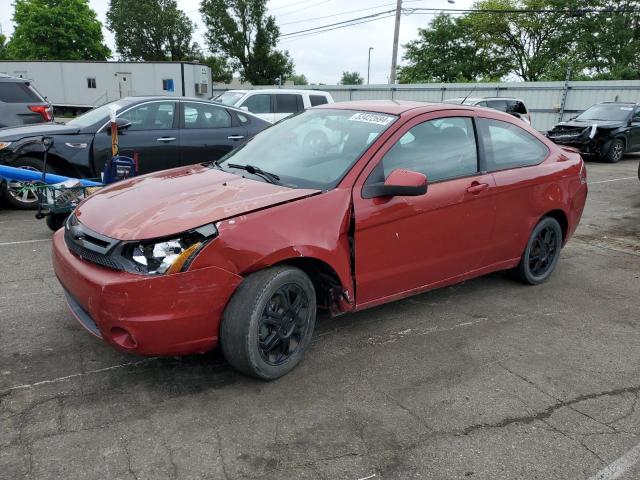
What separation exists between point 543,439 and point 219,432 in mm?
1650

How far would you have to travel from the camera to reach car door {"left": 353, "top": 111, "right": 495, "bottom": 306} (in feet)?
11.5

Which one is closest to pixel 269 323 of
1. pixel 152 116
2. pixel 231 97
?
pixel 152 116

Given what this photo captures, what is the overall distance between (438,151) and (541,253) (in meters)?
1.72

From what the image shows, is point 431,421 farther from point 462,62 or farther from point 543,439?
point 462,62

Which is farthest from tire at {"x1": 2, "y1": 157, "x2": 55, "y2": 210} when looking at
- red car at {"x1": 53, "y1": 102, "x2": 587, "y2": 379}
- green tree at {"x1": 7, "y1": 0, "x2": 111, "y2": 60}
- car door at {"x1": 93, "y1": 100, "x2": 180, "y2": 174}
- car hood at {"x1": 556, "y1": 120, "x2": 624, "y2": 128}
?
green tree at {"x1": 7, "y1": 0, "x2": 111, "y2": 60}

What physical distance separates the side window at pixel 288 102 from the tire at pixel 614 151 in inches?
339

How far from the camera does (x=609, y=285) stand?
520 centimetres

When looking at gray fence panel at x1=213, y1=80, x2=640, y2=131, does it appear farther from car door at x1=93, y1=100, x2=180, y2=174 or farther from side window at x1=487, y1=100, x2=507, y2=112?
car door at x1=93, y1=100, x2=180, y2=174

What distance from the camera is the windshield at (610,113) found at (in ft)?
50.4

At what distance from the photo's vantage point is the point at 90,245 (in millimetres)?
2998

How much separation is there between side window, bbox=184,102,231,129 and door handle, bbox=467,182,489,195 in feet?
17.1

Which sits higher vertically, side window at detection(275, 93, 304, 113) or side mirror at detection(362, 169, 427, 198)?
side window at detection(275, 93, 304, 113)

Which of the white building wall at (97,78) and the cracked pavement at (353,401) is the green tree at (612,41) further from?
the cracked pavement at (353,401)

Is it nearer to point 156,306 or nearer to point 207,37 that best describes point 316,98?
point 156,306
